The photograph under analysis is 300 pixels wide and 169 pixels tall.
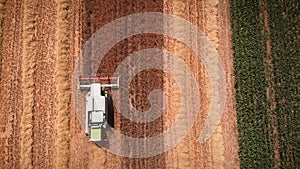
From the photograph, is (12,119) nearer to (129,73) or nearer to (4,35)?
(4,35)

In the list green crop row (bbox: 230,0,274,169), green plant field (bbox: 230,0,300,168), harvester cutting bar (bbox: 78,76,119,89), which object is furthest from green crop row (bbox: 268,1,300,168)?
harvester cutting bar (bbox: 78,76,119,89)

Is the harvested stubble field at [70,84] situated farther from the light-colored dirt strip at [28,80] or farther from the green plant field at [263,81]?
the green plant field at [263,81]

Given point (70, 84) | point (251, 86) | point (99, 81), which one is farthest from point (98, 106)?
point (251, 86)

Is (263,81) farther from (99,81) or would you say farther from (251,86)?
(99,81)

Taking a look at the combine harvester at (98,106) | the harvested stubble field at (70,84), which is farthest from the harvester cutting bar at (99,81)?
the harvested stubble field at (70,84)

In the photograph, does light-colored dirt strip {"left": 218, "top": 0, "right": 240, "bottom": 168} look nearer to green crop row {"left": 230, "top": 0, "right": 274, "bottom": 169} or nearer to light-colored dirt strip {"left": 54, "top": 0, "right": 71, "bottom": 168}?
green crop row {"left": 230, "top": 0, "right": 274, "bottom": 169}
